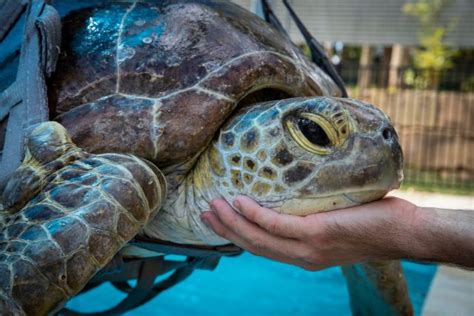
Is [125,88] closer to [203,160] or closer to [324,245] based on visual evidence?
[203,160]

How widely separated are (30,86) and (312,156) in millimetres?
653

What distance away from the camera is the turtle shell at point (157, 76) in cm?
128

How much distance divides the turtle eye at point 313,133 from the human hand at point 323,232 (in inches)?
5.9

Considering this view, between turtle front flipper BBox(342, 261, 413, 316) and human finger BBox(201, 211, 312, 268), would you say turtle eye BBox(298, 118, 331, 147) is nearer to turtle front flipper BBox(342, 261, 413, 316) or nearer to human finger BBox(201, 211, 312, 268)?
human finger BBox(201, 211, 312, 268)

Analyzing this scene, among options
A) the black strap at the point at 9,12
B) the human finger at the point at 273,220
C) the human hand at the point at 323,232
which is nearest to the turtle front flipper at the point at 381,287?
the human hand at the point at 323,232

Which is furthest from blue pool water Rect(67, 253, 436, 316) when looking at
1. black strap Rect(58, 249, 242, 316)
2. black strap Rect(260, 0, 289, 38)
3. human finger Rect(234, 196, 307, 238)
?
human finger Rect(234, 196, 307, 238)

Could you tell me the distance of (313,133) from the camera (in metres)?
1.28

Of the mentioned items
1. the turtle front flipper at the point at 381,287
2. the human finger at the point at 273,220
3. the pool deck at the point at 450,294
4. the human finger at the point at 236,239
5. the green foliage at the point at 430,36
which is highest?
the human finger at the point at 273,220

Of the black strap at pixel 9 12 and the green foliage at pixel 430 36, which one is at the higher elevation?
the black strap at pixel 9 12

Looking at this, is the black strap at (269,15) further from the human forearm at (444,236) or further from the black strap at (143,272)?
the human forearm at (444,236)

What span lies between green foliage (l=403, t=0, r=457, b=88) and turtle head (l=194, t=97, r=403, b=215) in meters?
7.88

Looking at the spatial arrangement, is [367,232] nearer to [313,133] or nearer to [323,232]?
[323,232]

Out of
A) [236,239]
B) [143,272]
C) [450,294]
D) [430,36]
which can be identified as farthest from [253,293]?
[430,36]

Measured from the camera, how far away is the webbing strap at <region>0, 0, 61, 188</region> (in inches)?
48.9
